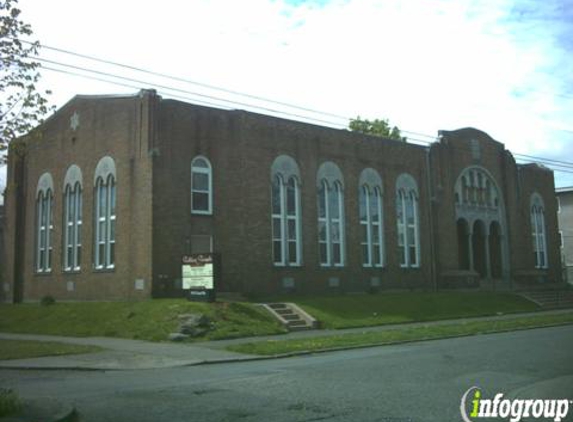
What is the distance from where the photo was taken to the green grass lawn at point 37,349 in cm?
1844

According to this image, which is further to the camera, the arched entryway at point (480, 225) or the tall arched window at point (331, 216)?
the arched entryway at point (480, 225)

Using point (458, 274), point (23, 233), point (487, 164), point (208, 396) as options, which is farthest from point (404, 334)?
point (487, 164)

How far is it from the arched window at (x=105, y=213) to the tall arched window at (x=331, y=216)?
1057 centimetres

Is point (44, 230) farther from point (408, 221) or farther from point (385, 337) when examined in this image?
point (385, 337)

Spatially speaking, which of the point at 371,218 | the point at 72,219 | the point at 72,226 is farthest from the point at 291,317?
the point at 72,219

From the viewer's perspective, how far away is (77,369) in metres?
15.8

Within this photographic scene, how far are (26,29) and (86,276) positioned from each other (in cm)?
2272

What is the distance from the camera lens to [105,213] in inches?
1251

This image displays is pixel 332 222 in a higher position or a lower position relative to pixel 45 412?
higher

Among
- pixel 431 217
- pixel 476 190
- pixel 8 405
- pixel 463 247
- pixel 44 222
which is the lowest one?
pixel 8 405

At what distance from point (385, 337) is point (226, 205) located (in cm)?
1264

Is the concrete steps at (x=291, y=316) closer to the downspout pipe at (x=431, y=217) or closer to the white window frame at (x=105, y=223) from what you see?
the white window frame at (x=105, y=223)

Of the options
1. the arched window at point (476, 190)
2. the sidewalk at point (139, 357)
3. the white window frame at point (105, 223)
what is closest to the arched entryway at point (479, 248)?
the arched window at point (476, 190)

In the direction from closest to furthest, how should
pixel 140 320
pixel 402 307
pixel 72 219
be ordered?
pixel 140 320 < pixel 402 307 < pixel 72 219
